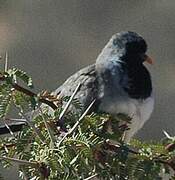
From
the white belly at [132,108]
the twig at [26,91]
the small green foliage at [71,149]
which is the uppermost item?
the twig at [26,91]

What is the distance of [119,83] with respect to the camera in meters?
2.57

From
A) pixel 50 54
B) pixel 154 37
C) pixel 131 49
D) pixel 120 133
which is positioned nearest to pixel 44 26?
pixel 50 54

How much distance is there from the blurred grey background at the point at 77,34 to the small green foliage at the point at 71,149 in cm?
327

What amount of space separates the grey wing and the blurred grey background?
1.95 metres

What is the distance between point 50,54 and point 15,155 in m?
3.54

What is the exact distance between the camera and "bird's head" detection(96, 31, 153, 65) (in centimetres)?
279

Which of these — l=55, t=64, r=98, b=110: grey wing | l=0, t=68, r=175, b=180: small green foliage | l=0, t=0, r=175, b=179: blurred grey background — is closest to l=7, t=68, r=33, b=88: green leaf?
l=0, t=68, r=175, b=180: small green foliage

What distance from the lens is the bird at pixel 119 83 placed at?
94.7 inches

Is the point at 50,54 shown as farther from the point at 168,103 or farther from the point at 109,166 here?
the point at 109,166

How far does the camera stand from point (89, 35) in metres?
4.72

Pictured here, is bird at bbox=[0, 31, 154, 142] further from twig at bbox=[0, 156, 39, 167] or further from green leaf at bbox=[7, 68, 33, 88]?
twig at bbox=[0, 156, 39, 167]

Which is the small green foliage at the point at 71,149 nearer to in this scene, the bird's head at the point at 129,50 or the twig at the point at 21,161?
the twig at the point at 21,161

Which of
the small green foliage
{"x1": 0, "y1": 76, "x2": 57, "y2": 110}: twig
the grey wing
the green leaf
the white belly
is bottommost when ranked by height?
the white belly

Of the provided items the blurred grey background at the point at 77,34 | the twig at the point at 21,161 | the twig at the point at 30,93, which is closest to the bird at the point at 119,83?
the twig at the point at 30,93
